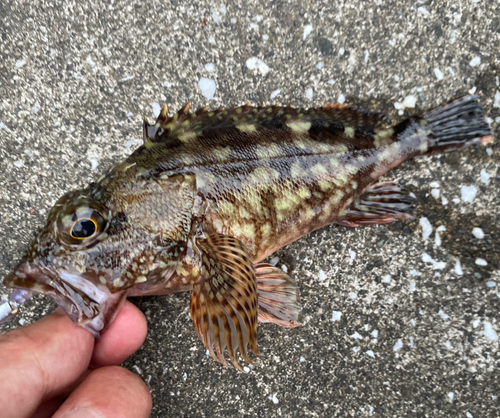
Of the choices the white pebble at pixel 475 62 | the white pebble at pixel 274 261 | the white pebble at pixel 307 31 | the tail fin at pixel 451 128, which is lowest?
the white pebble at pixel 274 261

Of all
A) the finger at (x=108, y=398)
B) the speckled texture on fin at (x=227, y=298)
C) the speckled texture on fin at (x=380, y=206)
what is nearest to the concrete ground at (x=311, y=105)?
the speckled texture on fin at (x=380, y=206)

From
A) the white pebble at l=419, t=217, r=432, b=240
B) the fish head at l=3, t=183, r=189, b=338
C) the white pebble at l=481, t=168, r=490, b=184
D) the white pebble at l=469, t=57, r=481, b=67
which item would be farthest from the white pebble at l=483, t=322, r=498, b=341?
the fish head at l=3, t=183, r=189, b=338

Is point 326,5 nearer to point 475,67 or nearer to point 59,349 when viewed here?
point 475,67

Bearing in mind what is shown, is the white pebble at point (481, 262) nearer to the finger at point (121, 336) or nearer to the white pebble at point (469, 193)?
the white pebble at point (469, 193)

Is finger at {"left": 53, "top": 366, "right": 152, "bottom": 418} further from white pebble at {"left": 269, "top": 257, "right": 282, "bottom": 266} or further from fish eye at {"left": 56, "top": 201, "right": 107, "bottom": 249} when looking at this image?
white pebble at {"left": 269, "top": 257, "right": 282, "bottom": 266}

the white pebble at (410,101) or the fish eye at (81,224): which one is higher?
the white pebble at (410,101)

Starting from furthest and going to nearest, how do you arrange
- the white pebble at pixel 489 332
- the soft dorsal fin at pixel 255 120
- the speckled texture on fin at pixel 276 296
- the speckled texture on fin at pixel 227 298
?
1. the white pebble at pixel 489 332
2. the speckled texture on fin at pixel 276 296
3. the soft dorsal fin at pixel 255 120
4. the speckled texture on fin at pixel 227 298
